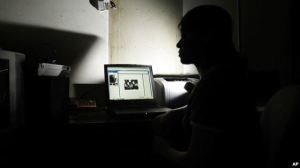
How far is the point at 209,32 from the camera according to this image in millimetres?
1229

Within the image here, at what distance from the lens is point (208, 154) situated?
42.3 inches

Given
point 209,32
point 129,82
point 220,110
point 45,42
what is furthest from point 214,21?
point 45,42

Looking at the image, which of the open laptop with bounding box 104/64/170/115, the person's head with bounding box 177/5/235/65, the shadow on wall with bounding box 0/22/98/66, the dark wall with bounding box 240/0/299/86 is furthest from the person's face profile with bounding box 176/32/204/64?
the dark wall with bounding box 240/0/299/86

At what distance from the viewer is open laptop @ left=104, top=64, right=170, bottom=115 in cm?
185

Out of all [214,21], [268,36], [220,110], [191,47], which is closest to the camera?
[220,110]

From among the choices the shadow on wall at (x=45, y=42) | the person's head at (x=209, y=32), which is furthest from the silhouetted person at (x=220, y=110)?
the shadow on wall at (x=45, y=42)

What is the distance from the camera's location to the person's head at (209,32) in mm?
1218

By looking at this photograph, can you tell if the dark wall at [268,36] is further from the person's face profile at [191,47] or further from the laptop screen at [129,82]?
the person's face profile at [191,47]

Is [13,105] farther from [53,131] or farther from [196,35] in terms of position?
[196,35]

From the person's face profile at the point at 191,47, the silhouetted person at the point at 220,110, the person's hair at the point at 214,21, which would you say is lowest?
the silhouetted person at the point at 220,110

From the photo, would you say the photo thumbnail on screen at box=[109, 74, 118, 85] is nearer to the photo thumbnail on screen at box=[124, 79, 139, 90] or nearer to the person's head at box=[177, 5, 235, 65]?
the photo thumbnail on screen at box=[124, 79, 139, 90]

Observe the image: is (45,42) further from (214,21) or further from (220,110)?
(220,110)

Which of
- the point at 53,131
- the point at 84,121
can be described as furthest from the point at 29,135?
the point at 84,121

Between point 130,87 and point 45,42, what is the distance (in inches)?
24.3
